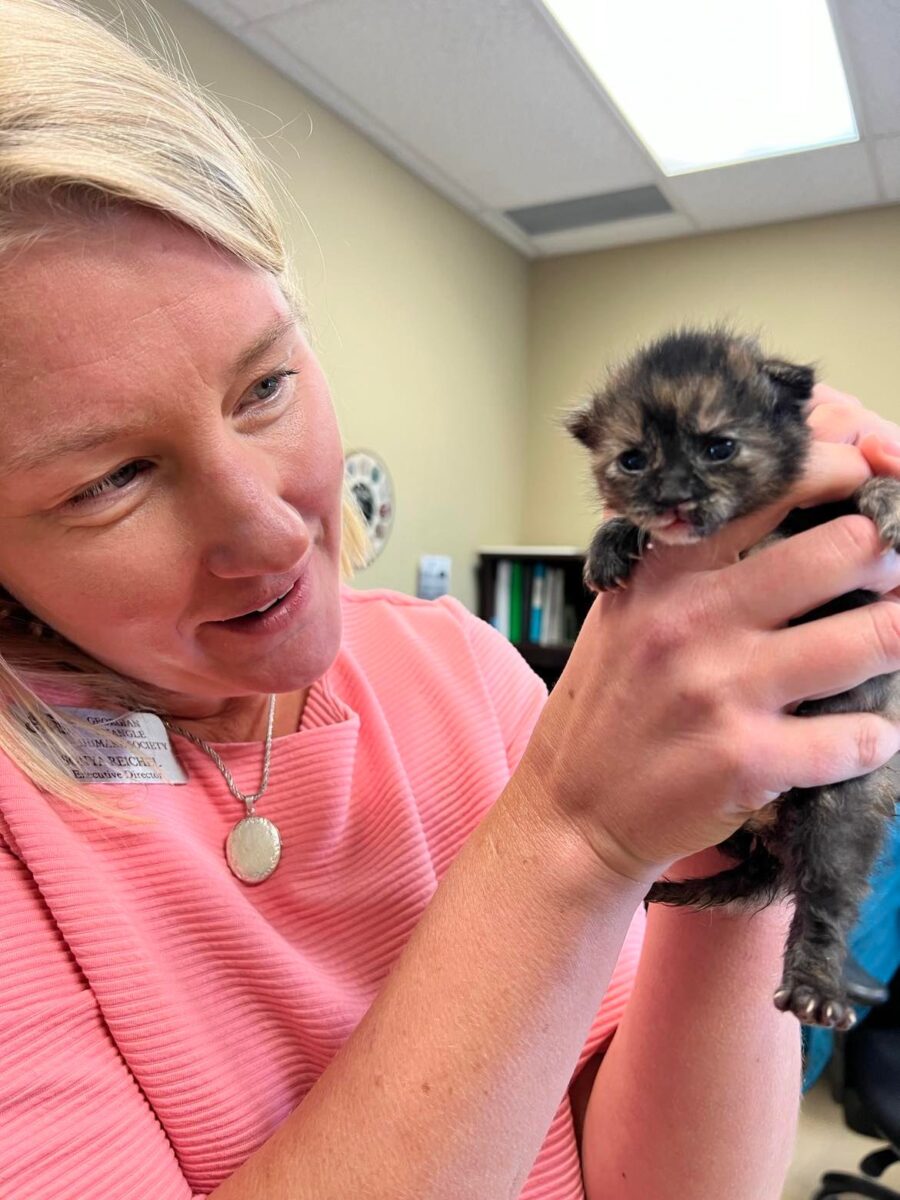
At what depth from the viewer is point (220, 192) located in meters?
0.88

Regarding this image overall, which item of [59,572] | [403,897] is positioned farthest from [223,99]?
[403,897]

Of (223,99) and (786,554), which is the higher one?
(223,99)

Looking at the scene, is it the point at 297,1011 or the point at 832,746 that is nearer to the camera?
the point at 832,746

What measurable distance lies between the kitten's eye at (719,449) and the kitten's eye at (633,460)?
0.26ft

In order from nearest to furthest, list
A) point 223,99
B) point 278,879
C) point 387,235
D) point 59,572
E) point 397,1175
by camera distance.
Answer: point 397,1175, point 59,572, point 278,879, point 223,99, point 387,235

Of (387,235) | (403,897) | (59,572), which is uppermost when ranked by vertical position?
(387,235)

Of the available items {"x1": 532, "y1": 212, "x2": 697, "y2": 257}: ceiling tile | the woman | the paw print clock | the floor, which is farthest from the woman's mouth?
{"x1": 532, "y1": 212, "x2": 697, "y2": 257}: ceiling tile

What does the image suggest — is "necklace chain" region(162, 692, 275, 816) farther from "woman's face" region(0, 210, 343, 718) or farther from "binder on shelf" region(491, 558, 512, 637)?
"binder on shelf" region(491, 558, 512, 637)

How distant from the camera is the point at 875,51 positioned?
2973mm

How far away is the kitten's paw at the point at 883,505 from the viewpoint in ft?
2.46

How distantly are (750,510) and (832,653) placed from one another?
0.23 m

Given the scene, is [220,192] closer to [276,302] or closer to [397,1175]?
[276,302]

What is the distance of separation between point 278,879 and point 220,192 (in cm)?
75

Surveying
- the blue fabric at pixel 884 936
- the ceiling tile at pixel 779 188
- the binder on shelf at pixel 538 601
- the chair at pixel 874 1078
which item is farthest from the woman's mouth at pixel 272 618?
the ceiling tile at pixel 779 188
